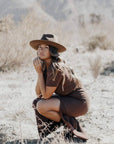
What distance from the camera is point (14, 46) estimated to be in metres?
8.97

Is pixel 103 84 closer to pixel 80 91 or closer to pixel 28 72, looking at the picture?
pixel 28 72

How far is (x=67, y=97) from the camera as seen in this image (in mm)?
3859

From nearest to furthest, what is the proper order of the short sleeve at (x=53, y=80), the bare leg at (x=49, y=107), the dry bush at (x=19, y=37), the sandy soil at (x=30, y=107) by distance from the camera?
the short sleeve at (x=53, y=80) → the bare leg at (x=49, y=107) → the sandy soil at (x=30, y=107) → the dry bush at (x=19, y=37)

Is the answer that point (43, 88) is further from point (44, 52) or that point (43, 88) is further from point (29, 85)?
point (29, 85)

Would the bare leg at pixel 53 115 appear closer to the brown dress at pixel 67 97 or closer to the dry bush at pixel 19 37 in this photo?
the brown dress at pixel 67 97

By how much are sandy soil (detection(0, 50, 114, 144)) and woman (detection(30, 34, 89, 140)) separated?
348mm

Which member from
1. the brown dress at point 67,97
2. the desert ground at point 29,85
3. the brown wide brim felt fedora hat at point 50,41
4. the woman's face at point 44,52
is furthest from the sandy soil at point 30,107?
the brown wide brim felt fedora hat at point 50,41

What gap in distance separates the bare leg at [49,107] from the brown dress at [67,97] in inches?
2.4

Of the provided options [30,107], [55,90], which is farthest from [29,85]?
[55,90]

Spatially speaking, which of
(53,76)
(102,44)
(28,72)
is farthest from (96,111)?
(102,44)

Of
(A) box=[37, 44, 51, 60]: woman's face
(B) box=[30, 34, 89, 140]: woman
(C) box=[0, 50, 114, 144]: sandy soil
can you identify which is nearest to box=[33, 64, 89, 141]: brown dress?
(B) box=[30, 34, 89, 140]: woman

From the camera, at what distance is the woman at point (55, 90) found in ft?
12.2

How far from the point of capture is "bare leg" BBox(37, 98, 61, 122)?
378cm

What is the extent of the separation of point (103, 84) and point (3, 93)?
2775mm
